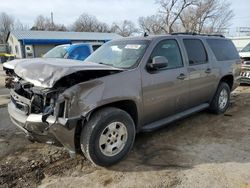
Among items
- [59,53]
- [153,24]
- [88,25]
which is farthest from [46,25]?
[59,53]

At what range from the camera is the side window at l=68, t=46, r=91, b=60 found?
10211mm

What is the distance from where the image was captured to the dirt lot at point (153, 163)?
11.4ft

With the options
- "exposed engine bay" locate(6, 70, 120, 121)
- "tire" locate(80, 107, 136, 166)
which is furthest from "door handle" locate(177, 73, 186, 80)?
"exposed engine bay" locate(6, 70, 120, 121)

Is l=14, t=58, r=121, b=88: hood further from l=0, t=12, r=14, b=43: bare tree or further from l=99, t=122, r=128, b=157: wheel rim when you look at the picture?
l=0, t=12, r=14, b=43: bare tree

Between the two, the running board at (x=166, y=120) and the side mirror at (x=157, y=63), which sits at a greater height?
the side mirror at (x=157, y=63)

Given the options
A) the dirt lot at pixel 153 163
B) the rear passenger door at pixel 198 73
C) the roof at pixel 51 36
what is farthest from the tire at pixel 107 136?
the roof at pixel 51 36

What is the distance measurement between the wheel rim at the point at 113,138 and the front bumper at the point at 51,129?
44 cm

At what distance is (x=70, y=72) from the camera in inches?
131

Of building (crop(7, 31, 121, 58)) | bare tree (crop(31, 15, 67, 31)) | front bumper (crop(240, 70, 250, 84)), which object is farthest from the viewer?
bare tree (crop(31, 15, 67, 31))

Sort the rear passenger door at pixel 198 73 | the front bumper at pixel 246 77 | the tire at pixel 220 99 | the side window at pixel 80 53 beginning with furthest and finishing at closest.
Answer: the side window at pixel 80 53 < the front bumper at pixel 246 77 < the tire at pixel 220 99 < the rear passenger door at pixel 198 73

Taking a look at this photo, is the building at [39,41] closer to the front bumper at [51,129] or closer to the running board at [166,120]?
the running board at [166,120]

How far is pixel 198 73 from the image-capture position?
5.32 m

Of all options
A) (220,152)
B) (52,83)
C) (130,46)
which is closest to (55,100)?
(52,83)

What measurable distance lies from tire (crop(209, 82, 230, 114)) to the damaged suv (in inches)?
33.5
